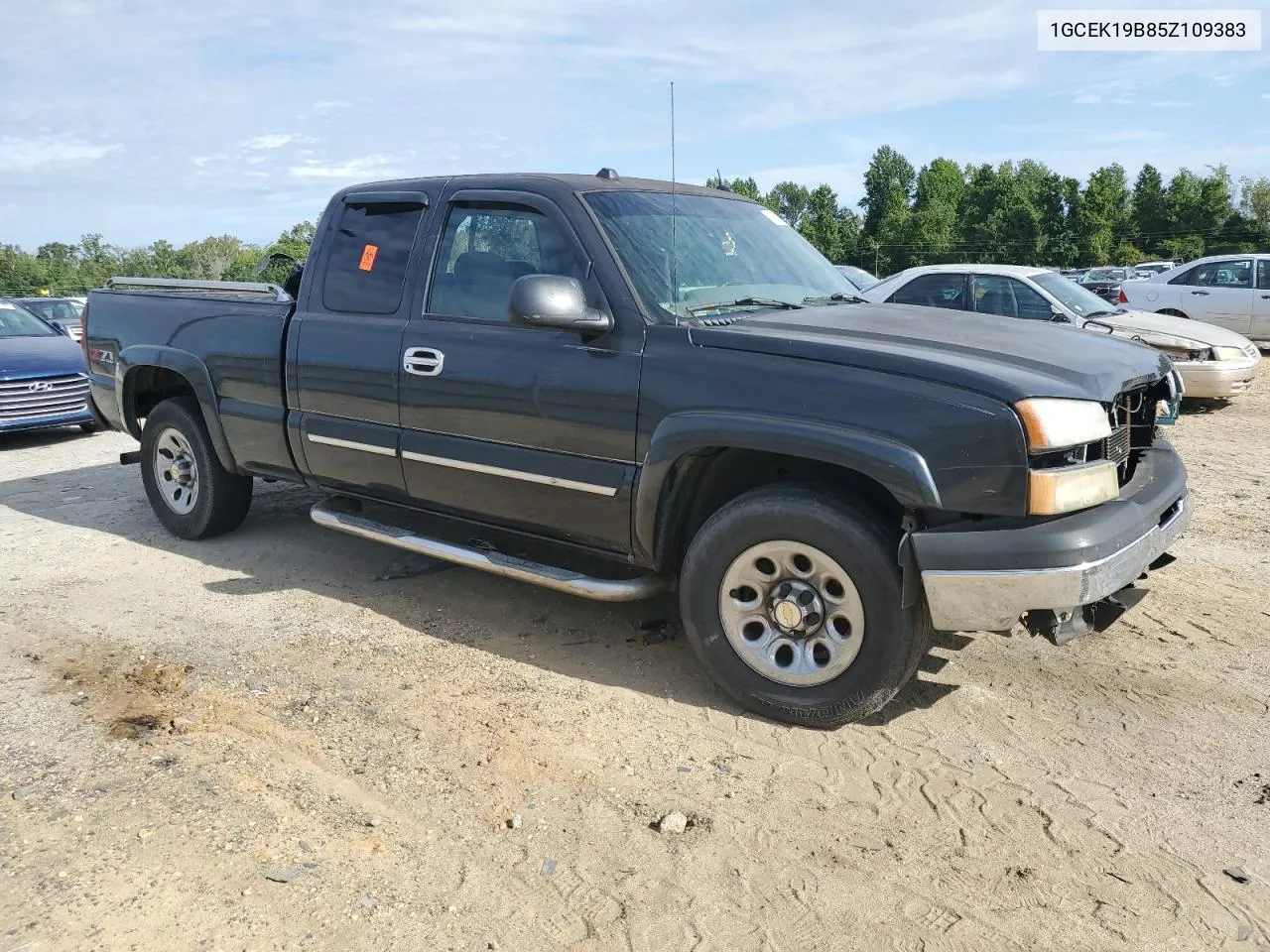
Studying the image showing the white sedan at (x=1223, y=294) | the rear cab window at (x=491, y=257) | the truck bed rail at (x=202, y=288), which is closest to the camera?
the rear cab window at (x=491, y=257)

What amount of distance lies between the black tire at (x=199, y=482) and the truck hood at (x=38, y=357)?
17.4ft

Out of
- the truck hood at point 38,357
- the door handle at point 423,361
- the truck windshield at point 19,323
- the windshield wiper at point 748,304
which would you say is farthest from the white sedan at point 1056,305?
the truck windshield at point 19,323

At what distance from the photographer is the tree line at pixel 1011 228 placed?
60.6 m

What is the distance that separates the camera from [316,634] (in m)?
4.73

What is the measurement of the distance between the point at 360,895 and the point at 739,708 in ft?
5.26

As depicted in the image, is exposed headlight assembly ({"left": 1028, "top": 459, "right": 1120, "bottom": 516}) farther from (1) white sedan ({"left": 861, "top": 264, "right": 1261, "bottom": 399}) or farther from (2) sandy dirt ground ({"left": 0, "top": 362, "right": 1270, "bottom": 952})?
(1) white sedan ({"left": 861, "top": 264, "right": 1261, "bottom": 399})

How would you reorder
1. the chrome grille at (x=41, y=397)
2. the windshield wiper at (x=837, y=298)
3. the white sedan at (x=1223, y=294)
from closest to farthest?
the windshield wiper at (x=837, y=298), the chrome grille at (x=41, y=397), the white sedan at (x=1223, y=294)

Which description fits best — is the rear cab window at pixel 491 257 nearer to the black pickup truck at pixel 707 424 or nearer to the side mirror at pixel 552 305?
the black pickup truck at pixel 707 424

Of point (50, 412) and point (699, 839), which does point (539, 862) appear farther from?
point (50, 412)

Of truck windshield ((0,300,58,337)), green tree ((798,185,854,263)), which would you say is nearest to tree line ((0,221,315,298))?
green tree ((798,185,854,263))

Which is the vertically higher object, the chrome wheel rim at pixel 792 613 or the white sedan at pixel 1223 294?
the white sedan at pixel 1223 294

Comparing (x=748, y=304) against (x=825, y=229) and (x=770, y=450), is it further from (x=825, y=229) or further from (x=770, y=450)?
(x=825, y=229)

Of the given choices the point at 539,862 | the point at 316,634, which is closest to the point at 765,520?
the point at 539,862

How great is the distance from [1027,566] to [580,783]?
1.60 meters
